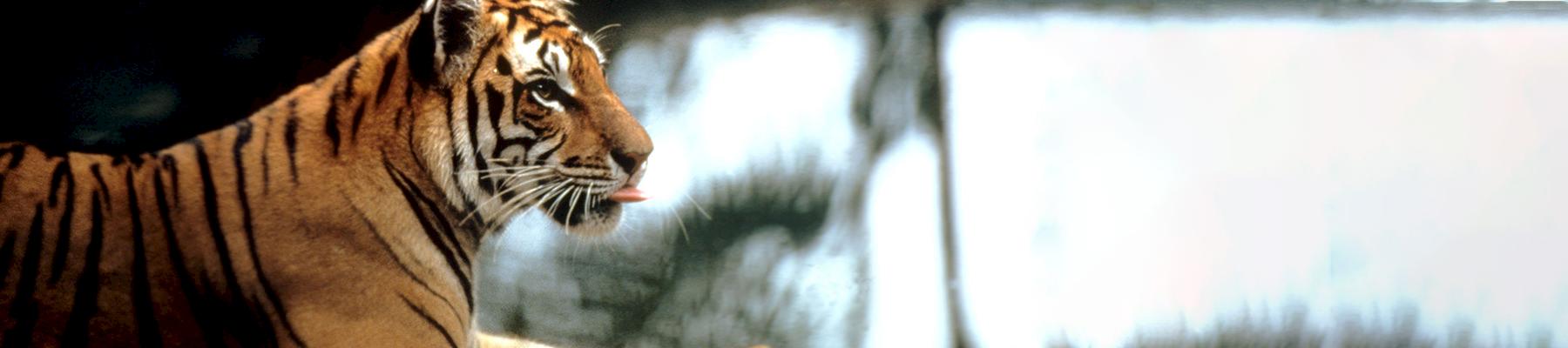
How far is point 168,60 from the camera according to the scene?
2455 mm

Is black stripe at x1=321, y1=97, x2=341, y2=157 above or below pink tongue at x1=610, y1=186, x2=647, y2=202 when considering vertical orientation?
above

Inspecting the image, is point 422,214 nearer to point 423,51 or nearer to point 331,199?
point 331,199

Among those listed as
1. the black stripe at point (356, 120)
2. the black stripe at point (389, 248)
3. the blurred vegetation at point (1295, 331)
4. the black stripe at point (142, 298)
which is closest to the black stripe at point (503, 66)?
the black stripe at point (356, 120)

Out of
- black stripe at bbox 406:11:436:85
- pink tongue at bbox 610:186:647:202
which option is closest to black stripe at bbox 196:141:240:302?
black stripe at bbox 406:11:436:85

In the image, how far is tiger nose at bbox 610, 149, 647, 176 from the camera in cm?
239

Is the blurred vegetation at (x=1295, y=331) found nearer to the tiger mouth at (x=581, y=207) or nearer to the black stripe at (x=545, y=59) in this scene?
the tiger mouth at (x=581, y=207)

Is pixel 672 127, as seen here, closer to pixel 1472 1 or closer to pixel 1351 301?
pixel 1351 301

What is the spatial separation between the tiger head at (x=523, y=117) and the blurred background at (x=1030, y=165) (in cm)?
13

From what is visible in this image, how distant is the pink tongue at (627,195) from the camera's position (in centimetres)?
243

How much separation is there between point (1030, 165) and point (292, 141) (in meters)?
1.33

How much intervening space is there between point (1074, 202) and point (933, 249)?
288 mm

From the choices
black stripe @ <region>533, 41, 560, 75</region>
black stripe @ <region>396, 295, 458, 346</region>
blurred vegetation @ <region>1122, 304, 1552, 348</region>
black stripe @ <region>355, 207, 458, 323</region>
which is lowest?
blurred vegetation @ <region>1122, 304, 1552, 348</region>

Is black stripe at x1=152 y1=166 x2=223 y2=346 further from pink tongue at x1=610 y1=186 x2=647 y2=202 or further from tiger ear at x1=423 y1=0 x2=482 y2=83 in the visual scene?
pink tongue at x1=610 y1=186 x2=647 y2=202

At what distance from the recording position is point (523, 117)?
2.31 m
